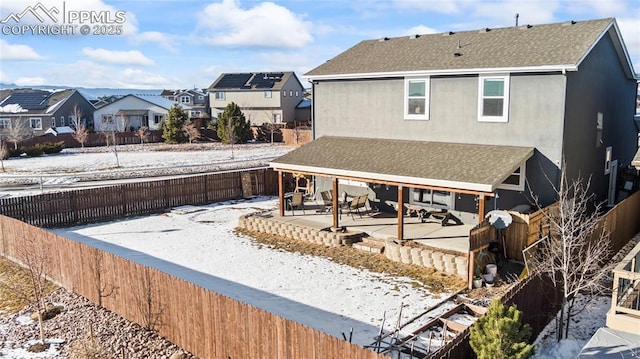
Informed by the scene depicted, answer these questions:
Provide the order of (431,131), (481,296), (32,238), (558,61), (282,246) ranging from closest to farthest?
(481,296) < (32,238) < (558,61) < (282,246) < (431,131)

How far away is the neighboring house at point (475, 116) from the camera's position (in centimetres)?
1553

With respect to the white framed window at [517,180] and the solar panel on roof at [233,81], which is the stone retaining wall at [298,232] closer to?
the white framed window at [517,180]

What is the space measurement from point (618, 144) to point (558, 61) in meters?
8.81

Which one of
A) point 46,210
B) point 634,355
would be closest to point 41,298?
point 46,210

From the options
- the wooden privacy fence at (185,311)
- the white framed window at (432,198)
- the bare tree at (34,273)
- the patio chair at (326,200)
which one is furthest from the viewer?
the patio chair at (326,200)

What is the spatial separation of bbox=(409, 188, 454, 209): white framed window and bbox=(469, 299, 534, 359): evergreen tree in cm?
1016

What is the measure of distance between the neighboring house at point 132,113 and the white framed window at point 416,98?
158 ft

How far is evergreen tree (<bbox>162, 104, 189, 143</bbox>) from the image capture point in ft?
172

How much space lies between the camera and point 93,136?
171 ft

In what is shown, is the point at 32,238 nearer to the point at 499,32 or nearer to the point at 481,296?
the point at 481,296

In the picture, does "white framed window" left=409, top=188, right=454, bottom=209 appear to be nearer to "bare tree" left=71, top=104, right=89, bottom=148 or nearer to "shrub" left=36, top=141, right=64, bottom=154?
"shrub" left=36, top=141, right=64, bottom=154

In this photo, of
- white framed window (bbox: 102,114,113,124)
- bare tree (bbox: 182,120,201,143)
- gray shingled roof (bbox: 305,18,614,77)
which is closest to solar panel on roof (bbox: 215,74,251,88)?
bare tree (bbox: 182,120,201,143)

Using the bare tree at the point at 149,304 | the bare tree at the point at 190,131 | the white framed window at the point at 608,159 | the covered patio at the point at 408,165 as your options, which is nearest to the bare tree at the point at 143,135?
the bare tree at the point at 190,131

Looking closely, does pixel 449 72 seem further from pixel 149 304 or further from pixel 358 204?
pixel 149 304
